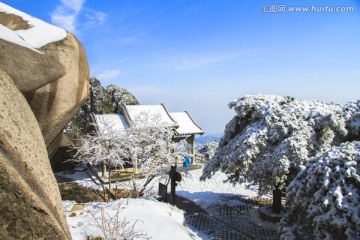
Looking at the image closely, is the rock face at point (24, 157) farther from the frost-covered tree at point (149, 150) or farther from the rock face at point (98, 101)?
the rock face at point (98, 101)

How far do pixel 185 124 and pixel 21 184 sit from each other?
23.8 meters

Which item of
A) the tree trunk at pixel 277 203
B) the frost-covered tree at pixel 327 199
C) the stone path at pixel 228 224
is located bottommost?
the stone path at pixel 228 224

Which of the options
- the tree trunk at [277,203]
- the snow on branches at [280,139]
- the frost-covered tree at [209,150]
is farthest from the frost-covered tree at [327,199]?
the frost-covered tree at [209,150]

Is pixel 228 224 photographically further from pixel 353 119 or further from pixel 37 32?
pixel 37 32

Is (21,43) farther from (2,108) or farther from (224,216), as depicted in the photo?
(224,216)

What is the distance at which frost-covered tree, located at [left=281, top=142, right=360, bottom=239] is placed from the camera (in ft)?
20.1

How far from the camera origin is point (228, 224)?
12.8 metres

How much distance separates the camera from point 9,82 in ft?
14.2

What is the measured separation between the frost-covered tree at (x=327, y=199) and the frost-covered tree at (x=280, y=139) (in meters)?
2.45

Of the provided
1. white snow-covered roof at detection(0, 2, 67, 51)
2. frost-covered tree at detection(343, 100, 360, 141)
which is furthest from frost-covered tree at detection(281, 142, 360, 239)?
white snow-covered roof at detection(0, 2, 67, 51)

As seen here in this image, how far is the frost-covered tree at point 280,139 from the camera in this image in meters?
10.3

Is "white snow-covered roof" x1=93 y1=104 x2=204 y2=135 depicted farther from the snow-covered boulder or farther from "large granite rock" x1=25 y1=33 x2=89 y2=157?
the snow-covered boulder

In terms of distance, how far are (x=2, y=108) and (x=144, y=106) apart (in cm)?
2347

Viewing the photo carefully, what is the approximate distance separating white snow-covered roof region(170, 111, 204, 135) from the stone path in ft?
35.6
